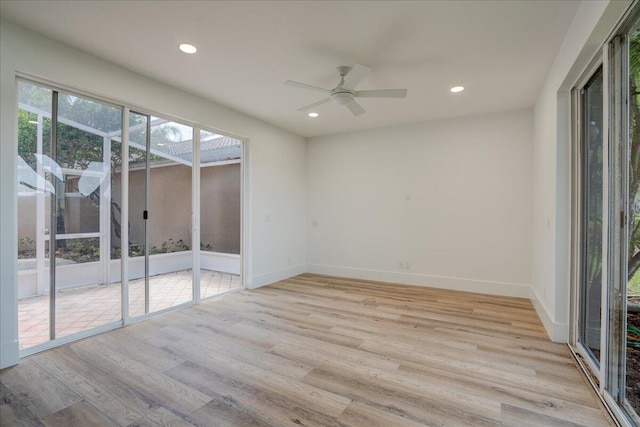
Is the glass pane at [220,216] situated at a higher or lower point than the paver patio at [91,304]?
higher

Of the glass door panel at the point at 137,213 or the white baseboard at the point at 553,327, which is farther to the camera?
the glass door panel at the point at 137,213

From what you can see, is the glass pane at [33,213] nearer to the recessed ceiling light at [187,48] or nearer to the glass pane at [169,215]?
the glass pane at [169,215]

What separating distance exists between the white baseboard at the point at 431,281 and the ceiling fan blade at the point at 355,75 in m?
3.36

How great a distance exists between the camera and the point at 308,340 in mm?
2918

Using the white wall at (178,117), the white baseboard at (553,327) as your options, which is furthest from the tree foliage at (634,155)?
the white wall at (178,117)

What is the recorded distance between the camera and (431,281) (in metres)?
4.91

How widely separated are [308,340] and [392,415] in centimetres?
121

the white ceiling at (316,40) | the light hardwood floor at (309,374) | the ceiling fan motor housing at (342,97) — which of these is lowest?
the light hardwood floor at (309,374)

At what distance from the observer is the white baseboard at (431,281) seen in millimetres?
4383

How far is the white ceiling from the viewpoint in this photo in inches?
87.3

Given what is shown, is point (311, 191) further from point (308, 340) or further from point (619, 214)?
point (619, 214)

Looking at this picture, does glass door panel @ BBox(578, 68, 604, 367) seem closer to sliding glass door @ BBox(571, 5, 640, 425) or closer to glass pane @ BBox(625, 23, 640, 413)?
sliding glass door @ BBox(571, 5, 640, 425)

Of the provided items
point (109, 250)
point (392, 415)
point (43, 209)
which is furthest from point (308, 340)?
point (43, 209)

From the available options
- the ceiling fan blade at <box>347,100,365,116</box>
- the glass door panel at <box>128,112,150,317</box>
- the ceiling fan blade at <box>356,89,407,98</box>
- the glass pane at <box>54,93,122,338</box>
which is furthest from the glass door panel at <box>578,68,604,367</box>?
the glass pane at <box>54,93,122,338</box>
